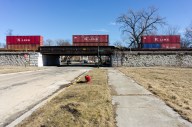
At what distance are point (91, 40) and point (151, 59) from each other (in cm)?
1354

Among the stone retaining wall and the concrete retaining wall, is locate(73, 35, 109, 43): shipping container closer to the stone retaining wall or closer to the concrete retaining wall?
the concrete retaining wall

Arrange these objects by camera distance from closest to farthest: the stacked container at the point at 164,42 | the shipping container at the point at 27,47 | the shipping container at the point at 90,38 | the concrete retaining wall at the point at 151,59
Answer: the concrete retaining wall at the point at 151,59 < the shipping container at the point at 90,38 < the stacked container at the point at 164,42 < the shipping container at the point at 27,47

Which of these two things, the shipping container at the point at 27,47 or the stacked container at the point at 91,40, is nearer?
the stacked container at the point at 91,40

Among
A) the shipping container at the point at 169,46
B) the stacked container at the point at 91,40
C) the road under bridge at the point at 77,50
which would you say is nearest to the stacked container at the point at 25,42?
the road under bridge at the point at 77,50

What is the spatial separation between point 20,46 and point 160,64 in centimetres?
3115

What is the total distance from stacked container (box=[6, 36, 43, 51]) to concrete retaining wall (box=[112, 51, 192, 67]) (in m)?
17.4

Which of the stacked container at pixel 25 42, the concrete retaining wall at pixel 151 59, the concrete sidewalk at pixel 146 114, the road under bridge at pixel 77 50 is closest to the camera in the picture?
the concrete sidewalk at pixel 146 114

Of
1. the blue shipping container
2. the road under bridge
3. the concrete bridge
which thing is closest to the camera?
the concrete bridge

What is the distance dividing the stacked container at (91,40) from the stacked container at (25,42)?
28.1 feet

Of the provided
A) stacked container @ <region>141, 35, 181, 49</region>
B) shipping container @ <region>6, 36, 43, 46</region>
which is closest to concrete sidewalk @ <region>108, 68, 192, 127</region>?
stacked container @ <region>141, 35, 181, 49</region>

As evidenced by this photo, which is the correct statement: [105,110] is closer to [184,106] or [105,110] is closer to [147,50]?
[184,106]

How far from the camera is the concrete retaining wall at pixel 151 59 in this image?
56156mm

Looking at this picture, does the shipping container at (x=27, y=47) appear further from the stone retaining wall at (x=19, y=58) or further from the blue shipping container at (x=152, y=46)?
the blue shipping container at (x=152, y=46)

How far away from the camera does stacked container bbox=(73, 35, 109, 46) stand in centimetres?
5834
